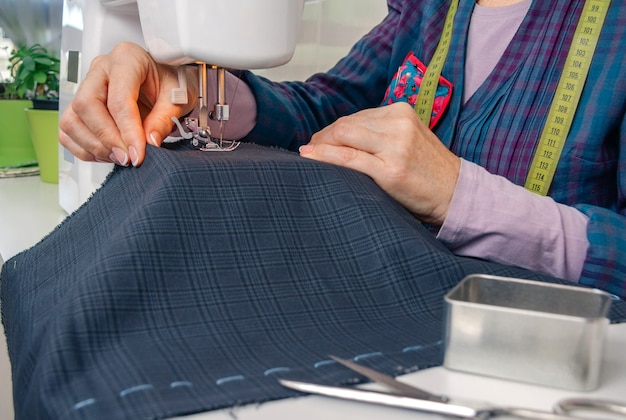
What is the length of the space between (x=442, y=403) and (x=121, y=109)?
0.74m

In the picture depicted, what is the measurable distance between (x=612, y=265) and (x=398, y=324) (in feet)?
1.34

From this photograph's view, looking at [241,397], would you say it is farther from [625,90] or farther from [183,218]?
[625,90]

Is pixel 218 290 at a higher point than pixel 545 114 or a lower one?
lower

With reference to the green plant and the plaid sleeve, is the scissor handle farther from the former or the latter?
the green plant

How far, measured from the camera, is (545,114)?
1.28 metres

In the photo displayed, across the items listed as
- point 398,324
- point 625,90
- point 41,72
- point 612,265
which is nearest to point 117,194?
point 398,324

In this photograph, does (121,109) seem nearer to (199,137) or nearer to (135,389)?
(199,137)

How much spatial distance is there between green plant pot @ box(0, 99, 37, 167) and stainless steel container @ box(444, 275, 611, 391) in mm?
2288

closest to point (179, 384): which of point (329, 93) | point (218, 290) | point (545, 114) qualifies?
point (218, 290)

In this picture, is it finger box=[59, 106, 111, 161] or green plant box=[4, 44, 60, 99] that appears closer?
finger box=[59, 106, 111, 161]

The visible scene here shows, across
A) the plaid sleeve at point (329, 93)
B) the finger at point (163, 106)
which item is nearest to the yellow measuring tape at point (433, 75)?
the plaid sleeve at point (329, 93)

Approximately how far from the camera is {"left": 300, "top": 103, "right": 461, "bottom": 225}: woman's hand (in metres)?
1.09

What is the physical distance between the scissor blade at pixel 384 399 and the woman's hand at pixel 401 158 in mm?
484

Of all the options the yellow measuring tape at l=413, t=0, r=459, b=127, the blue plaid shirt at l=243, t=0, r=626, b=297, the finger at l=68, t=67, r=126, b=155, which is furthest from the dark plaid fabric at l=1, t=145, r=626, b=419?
the yellow measuring tape at l=413, t=0, r=459, b=127
